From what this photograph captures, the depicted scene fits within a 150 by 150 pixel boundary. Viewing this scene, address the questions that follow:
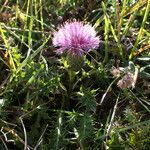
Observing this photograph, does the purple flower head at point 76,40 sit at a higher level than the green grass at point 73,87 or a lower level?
higher

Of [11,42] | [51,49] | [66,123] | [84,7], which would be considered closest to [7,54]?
[11,42]

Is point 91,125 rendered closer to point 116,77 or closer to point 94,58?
point 116,77

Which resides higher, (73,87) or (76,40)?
(76,40)

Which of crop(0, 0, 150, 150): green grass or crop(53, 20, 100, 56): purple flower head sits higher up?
crop(53, 20, 100, 56): purple flower head
